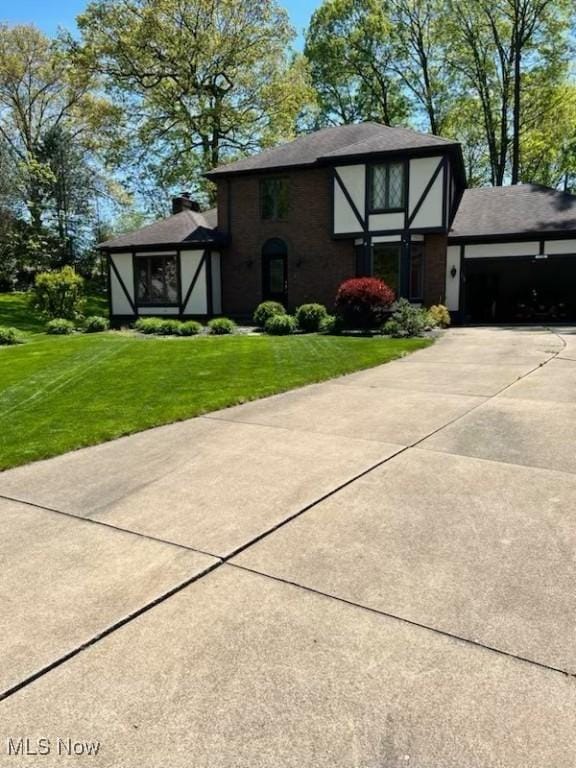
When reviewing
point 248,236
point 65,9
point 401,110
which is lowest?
point 248,236

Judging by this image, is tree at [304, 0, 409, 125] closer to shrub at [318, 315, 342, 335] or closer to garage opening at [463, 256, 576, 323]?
garage opening at [463, 256, 576, 323]

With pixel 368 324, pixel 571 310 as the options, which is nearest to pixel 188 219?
pixel 368 324

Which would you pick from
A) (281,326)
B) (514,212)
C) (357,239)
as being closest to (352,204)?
(357,239)

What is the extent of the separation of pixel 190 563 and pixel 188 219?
21.7m

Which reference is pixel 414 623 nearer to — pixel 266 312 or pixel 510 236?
pixel 266 312

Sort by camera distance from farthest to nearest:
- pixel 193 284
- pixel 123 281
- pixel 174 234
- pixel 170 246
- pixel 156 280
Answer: pixel 123 281
pixel 156 280
pixel 174 234
pixel 193 284
pixel 170 246

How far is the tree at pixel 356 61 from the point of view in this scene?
108ft

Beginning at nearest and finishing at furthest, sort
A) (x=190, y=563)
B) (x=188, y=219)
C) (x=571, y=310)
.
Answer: (x=190, y=563) → (x=571, y=310) → (x=188, y=219)

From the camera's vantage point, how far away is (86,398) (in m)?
A: 7.94

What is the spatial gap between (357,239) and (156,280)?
8132mm

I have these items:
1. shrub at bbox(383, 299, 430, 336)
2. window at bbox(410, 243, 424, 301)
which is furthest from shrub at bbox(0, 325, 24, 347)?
window at bbox(410, 243, 424, 301)

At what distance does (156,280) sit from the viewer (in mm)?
22188

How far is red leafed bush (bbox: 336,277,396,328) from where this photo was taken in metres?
15.7

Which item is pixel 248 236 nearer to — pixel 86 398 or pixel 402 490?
pixel 86 398
